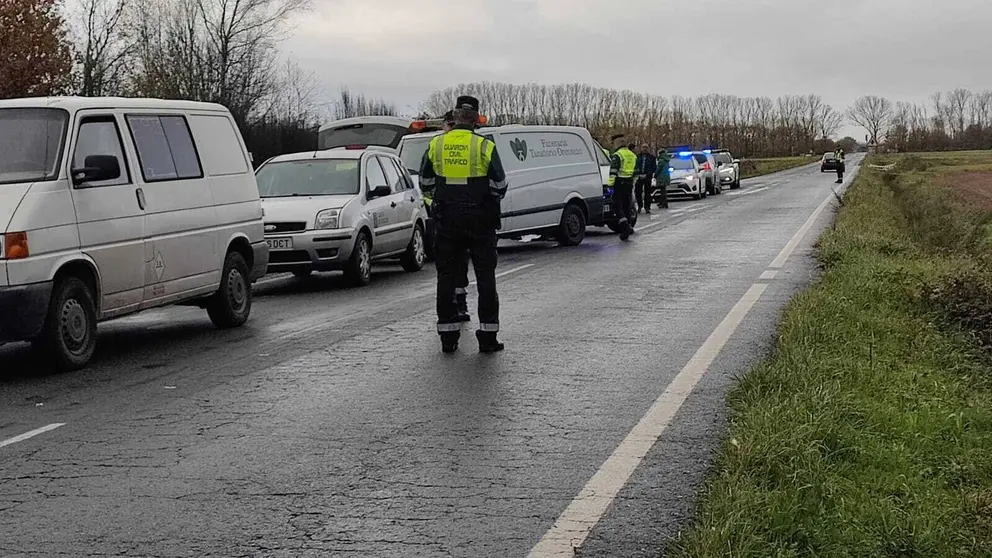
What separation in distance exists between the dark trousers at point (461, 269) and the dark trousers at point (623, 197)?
12.3 metres

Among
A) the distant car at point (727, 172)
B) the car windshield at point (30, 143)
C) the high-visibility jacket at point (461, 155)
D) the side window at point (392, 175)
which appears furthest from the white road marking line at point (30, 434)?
the distant car at point (727, 172)

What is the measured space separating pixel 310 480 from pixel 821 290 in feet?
23.6

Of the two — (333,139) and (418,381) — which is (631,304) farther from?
(333,139)

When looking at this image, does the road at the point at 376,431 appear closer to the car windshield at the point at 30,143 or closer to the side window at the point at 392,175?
the car windshield at the point at 30,143

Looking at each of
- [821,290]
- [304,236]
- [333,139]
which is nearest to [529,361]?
[821,290]

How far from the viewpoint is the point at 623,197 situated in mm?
21266

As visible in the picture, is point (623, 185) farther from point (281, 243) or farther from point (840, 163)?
point (840, 163)

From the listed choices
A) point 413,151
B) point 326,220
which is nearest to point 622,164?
point 413,151

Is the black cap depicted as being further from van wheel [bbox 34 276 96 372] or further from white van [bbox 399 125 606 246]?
white van [bbox 399 125 606 246]

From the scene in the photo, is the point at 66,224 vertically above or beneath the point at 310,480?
above

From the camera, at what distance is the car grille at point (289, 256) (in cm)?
1398

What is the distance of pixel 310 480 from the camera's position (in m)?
5.36

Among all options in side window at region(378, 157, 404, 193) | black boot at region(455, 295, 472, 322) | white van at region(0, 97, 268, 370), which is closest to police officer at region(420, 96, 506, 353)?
black boot at region(455, 295, 472, 322)

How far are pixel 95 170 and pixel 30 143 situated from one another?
1.73 feet
